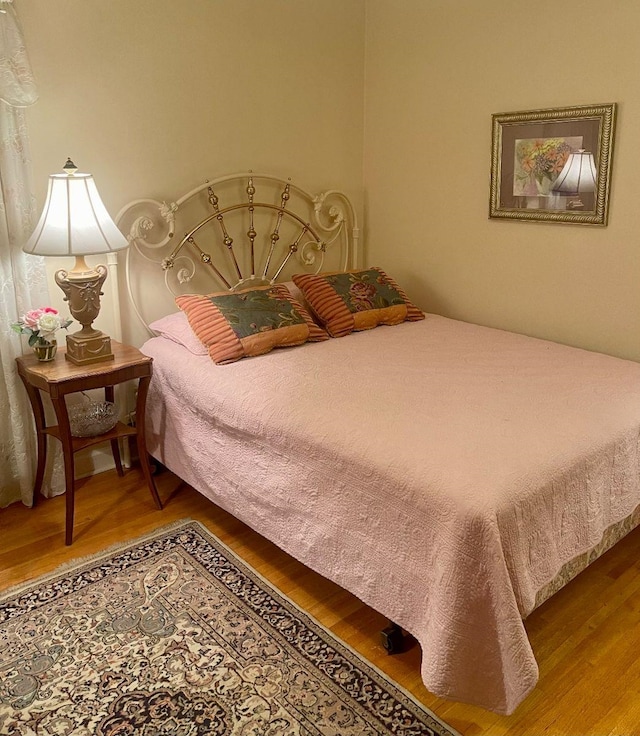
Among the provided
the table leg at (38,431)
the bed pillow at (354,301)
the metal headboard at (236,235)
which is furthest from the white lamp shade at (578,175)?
the table leg at (38,431)

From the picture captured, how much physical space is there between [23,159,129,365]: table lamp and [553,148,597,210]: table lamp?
76.0 inches

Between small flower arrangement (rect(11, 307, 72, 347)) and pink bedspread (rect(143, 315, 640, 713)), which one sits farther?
small flower arrangement (rect(11, 307, 72, 347))

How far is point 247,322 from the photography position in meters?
2.85

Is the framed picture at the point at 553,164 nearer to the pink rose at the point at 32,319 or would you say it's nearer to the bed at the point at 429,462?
the bed at the point at 429,462

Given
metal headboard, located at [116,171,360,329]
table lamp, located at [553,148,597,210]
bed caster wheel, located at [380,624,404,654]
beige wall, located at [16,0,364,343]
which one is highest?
beige wall, located at [16,0,364,343]

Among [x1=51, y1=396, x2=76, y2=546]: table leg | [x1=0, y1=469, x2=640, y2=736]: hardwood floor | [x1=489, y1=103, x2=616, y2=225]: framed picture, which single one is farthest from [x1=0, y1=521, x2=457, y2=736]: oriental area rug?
[x1=489, y1=103, x2=616, y2=225]: framed picture

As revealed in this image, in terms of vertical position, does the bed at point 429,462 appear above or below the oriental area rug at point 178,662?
above

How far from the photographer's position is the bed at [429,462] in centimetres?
170

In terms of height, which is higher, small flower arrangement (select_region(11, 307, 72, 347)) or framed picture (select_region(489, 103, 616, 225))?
framed picture (select_region(489, 103, 616, 225))

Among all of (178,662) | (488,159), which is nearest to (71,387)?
(178,662)

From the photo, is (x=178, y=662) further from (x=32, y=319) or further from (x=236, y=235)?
(x=236, y=235)

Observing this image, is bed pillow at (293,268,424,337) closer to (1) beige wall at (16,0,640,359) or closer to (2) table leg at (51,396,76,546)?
(1) beige wall at (16,0,640,359)

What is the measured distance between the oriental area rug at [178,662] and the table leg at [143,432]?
1.31 feet

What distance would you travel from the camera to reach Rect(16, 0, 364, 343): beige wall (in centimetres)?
274
